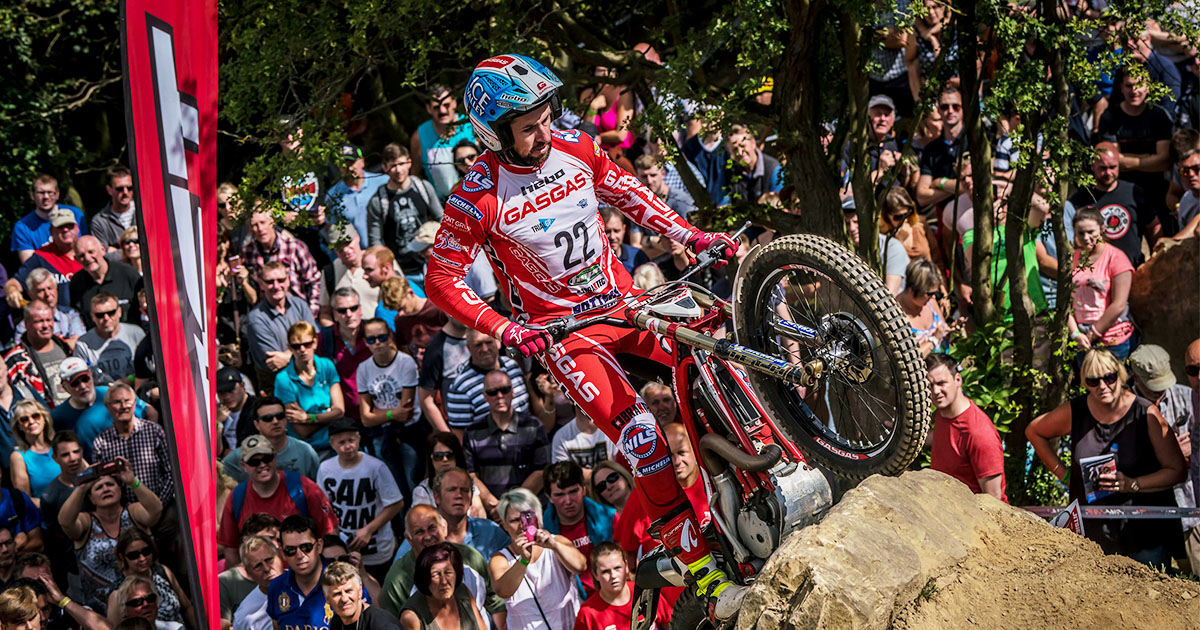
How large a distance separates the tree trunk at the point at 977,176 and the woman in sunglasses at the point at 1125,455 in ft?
5.03

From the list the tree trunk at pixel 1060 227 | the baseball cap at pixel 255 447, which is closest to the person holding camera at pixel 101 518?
the baseball cap at pixel 255 447

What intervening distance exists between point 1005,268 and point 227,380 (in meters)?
5.91

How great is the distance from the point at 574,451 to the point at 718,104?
9.11ft

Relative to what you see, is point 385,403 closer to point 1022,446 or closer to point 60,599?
point 60,599

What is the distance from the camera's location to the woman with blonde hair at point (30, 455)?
929cm

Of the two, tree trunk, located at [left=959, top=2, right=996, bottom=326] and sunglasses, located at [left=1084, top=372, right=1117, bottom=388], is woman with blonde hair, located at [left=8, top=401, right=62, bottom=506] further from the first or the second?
sunglasses, located at [left=1084, top=372, right=1117, bottom=388]

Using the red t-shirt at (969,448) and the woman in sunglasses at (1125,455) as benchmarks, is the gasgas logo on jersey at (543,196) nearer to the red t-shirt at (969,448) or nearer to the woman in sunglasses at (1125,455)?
the red t-shirt at (969,448)

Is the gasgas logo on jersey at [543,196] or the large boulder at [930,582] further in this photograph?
the gasgas logo on jersey at [543,196]

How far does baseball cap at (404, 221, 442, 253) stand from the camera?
10.8 meters

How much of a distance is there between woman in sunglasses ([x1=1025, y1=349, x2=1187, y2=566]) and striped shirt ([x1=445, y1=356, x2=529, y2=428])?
3847mm

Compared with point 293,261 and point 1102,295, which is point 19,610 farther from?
point 1102,295

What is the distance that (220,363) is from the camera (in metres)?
10.2

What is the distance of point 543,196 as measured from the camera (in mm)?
6051

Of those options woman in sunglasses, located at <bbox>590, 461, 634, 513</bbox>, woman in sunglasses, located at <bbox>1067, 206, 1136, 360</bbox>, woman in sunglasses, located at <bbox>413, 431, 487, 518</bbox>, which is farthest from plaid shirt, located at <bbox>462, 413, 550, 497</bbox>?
woman in sunglasses, located at <bbox>1067, 206, 1136, 360</bbox>
